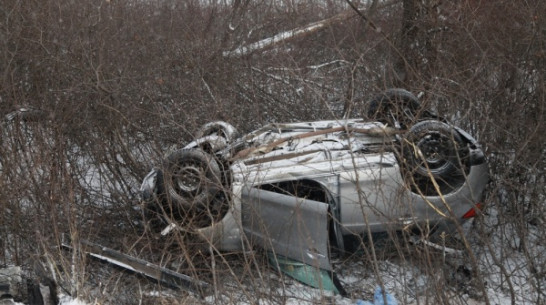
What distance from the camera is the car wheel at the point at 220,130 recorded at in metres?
7.80

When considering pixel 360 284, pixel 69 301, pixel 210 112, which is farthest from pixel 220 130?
pixel 69 301

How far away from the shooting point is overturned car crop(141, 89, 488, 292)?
6.61 meters

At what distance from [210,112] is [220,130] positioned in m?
2.01

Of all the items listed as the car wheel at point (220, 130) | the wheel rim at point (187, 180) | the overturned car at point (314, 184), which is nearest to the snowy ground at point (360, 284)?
the overturned car at point (314, 184)

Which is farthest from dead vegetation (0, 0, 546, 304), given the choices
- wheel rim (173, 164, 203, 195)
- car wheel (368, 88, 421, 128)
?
wheel rim (173, 164, 203, 195)

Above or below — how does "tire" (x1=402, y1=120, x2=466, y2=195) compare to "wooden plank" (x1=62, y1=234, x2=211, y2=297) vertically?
above

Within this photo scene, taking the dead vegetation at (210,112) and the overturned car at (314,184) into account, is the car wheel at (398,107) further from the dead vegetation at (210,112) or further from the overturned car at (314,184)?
the dead vegetation at (210,112)

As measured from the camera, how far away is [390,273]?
7047mm

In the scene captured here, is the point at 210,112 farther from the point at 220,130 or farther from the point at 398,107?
the point at 398,107

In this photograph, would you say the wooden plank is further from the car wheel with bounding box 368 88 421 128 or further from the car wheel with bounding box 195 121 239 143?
the car wheel with bounding box 368 88 421 128

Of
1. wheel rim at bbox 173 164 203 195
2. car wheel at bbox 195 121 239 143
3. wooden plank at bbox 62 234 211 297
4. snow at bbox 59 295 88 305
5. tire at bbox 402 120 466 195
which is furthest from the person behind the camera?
car wheel at bbox 195 121 239 143

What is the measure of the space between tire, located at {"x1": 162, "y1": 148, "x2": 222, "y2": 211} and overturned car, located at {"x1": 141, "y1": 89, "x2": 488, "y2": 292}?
1cm

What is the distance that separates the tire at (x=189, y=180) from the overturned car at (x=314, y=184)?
10mm

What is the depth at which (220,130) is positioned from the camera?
793 centimetres
